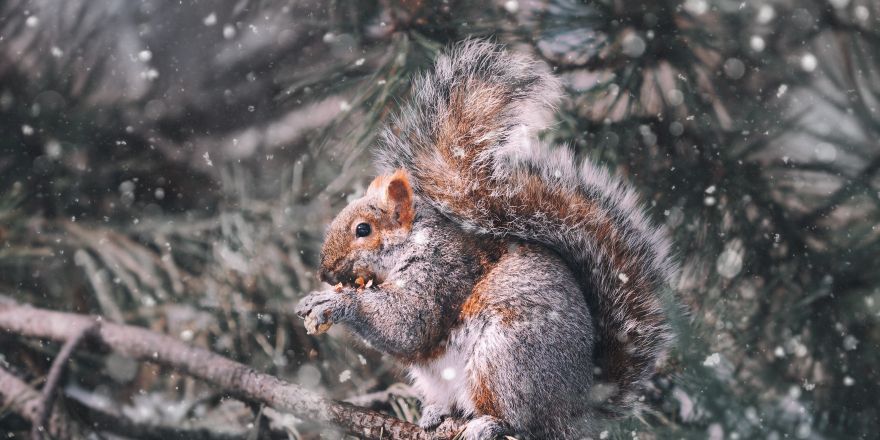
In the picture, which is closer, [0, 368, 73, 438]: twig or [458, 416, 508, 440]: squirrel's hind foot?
[458, 416, 508, 440]: squirrel's hind foot

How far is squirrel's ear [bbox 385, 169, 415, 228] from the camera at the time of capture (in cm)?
80

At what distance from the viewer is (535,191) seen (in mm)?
822

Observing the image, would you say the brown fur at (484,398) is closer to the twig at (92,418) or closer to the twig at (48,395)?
the twig at (92,418)

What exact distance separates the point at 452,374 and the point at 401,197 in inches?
8.6

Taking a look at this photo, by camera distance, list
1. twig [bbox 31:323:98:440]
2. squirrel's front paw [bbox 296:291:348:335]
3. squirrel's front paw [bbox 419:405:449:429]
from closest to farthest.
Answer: squirrel's front paw [bbox 296:291:348:335]
squirrel's front paw [bbox 419:405:449:429]
twig [bbox 31:323:98:440]

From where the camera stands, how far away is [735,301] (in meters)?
1.05

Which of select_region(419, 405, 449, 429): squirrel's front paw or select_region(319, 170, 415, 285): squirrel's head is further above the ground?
select_region(319, 170, 415, 285): squirrel's head

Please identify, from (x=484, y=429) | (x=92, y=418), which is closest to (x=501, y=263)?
(x=484, y=429)

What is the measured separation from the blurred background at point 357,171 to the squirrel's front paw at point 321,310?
0.31m

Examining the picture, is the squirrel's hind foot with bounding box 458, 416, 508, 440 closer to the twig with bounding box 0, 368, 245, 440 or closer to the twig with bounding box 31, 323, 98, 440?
the twig with bounding box 0, 368, 245, 440

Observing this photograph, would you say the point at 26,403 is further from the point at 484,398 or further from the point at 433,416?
the point at 484,398

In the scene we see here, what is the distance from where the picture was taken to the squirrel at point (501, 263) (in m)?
0.77

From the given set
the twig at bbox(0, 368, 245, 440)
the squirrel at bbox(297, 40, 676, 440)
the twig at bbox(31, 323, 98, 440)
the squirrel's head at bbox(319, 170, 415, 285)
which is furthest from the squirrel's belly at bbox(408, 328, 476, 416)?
the twig at bbox(31, 323, 98, 440)

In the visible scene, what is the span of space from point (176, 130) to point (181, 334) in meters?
0.34
